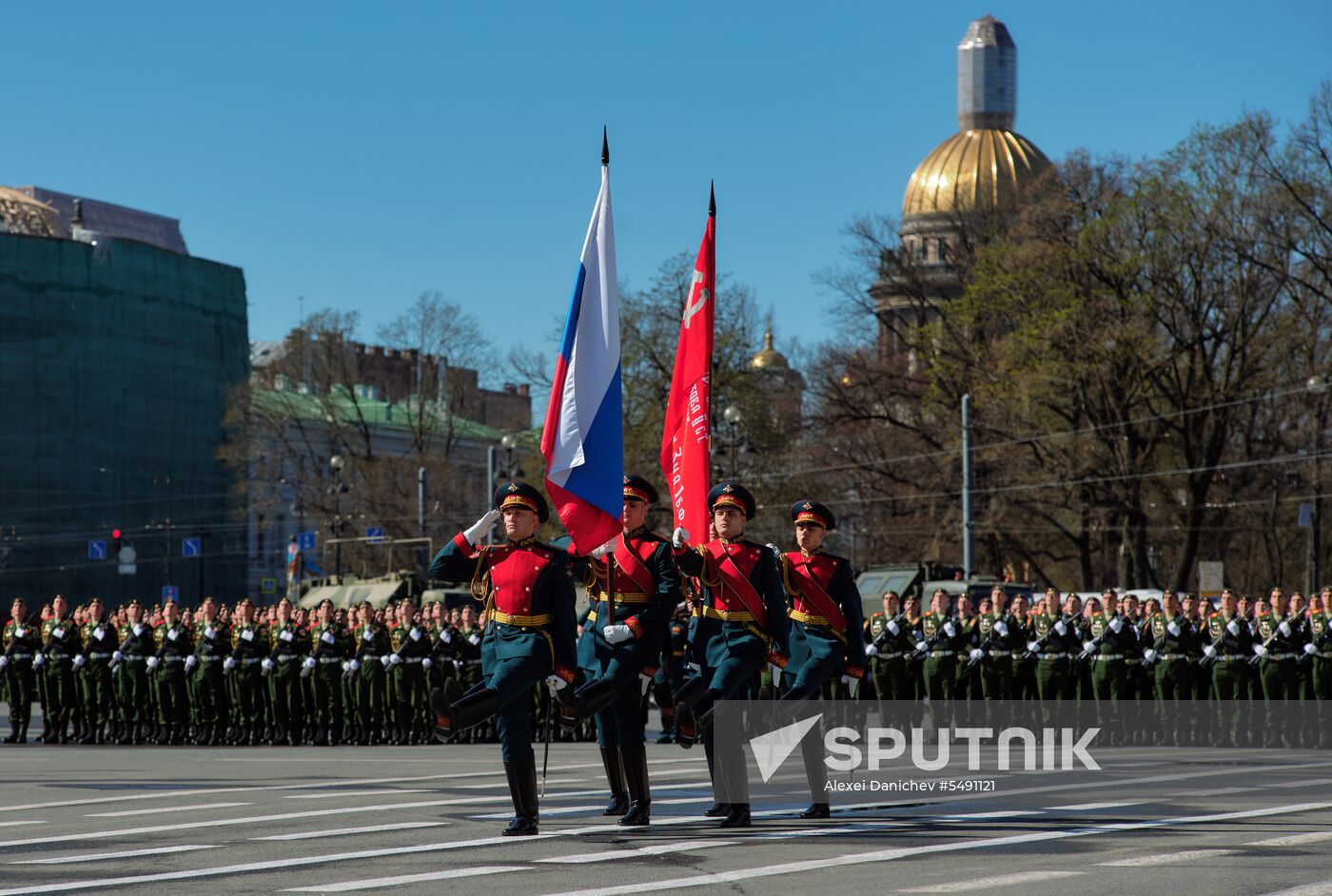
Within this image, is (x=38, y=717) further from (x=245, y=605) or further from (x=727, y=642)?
(x=727, y=642)

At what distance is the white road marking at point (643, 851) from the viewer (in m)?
9.70

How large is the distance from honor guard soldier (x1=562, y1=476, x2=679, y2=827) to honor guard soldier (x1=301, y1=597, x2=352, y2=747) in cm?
1169

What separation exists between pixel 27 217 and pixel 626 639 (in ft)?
196

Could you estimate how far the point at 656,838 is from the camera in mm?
10672

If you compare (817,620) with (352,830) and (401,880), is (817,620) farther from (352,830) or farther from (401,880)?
(401,880)

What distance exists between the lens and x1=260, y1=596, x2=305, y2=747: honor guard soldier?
22.7 metres

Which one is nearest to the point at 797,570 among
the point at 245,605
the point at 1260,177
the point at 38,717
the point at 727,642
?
the point at 727,642

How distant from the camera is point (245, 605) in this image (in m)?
22.9

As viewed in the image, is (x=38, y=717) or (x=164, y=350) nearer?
(x=38, y=717)

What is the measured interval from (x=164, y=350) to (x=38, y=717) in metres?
36.5

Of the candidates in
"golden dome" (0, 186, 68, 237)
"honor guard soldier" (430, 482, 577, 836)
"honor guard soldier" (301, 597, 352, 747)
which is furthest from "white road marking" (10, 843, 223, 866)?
"golden dome" (0, 186, 68, 237)

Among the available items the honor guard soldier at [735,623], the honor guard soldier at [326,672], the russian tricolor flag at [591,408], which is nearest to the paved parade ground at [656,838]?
the honor guard soldier at [735,623]

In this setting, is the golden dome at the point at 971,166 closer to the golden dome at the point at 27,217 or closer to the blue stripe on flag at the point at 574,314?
the golden dome at the point at 27,217

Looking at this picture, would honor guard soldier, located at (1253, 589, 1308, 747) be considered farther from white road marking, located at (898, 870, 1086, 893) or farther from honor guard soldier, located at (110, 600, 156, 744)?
honor guard soldier, located at (110, 600, 156, 744)
